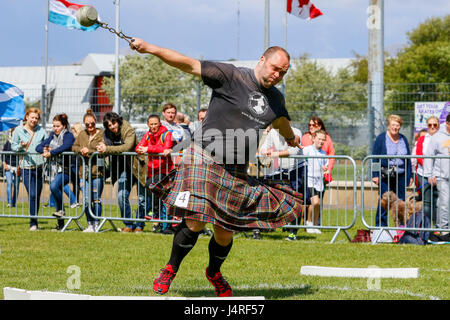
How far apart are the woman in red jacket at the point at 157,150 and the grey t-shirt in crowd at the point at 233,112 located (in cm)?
440

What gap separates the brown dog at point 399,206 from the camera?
27.5 ft

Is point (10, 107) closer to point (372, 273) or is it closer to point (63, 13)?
point (372, 273)

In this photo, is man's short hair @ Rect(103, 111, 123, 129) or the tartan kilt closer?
the tartan kilt

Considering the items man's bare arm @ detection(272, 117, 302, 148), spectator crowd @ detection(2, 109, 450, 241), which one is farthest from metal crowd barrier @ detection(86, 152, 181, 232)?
man's bare arm @ detection(272, 117, 302, 148)

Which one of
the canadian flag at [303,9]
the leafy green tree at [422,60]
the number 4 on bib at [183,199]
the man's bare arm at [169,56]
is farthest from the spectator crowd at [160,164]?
the leafy green tree at [422,60]

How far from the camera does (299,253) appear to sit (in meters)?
7.24

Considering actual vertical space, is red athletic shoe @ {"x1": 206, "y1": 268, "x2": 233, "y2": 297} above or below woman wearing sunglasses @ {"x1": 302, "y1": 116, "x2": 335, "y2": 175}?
below

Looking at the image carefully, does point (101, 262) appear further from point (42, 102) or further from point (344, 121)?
point (344, 121)

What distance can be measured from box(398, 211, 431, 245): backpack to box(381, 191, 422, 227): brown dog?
10cm

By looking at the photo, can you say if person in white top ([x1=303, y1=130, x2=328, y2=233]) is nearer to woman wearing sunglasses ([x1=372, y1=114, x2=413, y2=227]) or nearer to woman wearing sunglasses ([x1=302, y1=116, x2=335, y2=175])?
woman wearing sunglasses ([x1=302, y1=116, x2=335, y2=175])

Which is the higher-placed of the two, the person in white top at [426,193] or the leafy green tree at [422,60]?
the leafy green tree at [422,60]

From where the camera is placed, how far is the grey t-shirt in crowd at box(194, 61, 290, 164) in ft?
14.1

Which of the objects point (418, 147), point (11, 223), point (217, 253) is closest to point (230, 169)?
point (217, 253)

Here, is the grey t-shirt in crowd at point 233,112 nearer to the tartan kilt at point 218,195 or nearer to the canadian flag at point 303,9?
the tartan kilt at point 218,195
